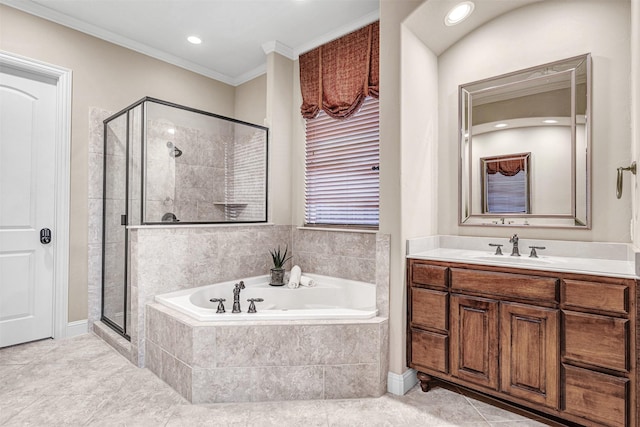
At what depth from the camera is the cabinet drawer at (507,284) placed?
64.6 inches

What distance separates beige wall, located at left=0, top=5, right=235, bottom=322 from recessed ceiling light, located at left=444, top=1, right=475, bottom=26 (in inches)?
112

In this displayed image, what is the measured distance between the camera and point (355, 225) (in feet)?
9.86

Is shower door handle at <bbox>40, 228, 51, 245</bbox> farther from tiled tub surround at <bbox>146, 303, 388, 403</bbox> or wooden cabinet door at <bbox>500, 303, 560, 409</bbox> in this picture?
wooden cabinet door at <bbox>500, 303, 560, 409</bbox>

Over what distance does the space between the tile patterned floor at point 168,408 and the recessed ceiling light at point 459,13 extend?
238cm

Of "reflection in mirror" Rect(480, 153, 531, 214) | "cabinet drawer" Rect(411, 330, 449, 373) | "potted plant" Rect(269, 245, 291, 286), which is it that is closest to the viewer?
"cabinet drawer" Rect(411, 330, 449, 373)

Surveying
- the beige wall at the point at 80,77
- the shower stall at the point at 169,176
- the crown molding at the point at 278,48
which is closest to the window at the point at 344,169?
the shower stall at the point at 169,176

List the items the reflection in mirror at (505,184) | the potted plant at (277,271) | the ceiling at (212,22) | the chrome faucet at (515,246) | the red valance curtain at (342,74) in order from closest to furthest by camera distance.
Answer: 1. the chrome faucet at (515,246)
2. the reflection in mirror at (505,184)
3. the ceiling at (212,22)
4. the red valance curtain at (342,74)
5. the potted plant at (277,271)

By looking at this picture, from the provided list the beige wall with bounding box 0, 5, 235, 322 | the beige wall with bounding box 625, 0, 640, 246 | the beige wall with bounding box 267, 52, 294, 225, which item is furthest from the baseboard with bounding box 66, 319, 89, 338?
the beige wall with bounding box 625, 0, 640, 246

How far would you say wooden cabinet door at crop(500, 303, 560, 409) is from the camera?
162cm

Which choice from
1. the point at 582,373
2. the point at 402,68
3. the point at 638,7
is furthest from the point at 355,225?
the point at 638,7

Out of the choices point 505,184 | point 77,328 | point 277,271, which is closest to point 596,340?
point 505,184

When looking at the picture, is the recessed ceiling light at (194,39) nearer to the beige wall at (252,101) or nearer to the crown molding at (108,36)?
the crown molding at (108,36)

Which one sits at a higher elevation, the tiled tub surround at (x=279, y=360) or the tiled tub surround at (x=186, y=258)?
the tiled tub surround at (x=186, y=258)

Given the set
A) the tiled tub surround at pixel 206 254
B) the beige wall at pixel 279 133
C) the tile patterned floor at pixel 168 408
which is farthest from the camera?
the beige wall at pixel 279 133
